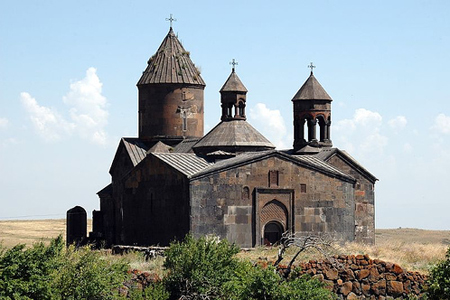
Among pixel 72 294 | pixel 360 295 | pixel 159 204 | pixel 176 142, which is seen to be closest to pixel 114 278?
pixel 72 294

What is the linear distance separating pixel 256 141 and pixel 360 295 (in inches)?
409

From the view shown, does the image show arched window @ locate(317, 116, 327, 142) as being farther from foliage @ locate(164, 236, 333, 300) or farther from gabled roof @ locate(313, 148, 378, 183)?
foliage @ locate(164, 236, 333, 300)

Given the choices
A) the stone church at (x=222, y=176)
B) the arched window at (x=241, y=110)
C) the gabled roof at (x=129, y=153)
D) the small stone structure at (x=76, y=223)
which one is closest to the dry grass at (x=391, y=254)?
the stone church at (x=222, y=176)

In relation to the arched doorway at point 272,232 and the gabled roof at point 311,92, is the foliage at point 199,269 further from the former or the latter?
the gabled roof at point 311,92

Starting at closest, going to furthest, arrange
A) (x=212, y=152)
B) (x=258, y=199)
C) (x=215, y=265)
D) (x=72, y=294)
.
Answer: (x=72, y=294), (x=215, y=265), (x=258, y=199), (x=212, y=152)

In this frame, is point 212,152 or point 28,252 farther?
point 212,152

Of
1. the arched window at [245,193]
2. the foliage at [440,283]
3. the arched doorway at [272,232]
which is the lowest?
the foliage at [440,283]

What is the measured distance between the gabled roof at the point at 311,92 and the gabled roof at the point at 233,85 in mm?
2046

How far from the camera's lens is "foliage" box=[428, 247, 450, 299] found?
18.9m

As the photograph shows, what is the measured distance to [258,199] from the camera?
28.9 meters

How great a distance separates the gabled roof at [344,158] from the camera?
33.1m

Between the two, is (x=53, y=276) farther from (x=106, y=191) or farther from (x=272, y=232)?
(x=106, y=191)

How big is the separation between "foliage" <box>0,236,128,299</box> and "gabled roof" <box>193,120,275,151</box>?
1095 cm

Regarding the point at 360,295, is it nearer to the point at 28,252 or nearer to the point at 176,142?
the point at 28,252
